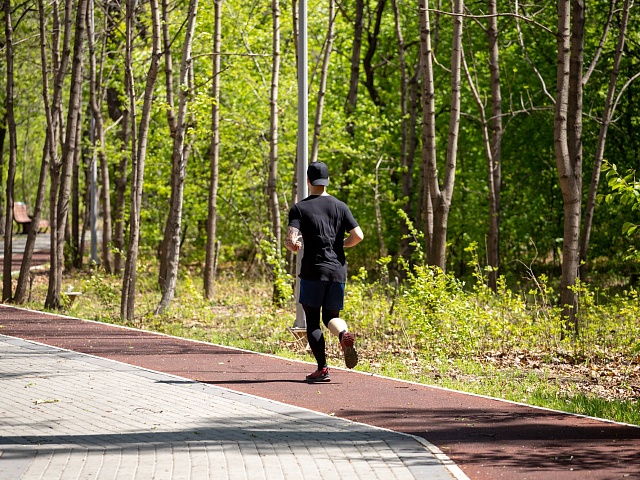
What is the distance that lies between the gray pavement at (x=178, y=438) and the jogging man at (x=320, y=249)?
1.19 m

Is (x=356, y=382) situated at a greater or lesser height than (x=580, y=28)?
lesser

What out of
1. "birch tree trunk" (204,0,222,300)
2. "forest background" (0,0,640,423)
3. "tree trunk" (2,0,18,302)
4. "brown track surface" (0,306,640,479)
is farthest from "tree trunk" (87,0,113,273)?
"brown track surface" (0,306,640,479)

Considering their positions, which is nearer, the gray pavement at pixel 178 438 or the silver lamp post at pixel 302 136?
the gray pavement at pixel 178 438

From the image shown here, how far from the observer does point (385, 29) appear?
33312mm

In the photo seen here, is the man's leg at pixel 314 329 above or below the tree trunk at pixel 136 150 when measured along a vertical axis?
below

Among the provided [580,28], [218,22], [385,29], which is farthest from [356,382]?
[385,29]

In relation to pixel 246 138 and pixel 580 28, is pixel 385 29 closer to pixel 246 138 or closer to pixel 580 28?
pixel 246 138

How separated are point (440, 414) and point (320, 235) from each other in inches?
89.6

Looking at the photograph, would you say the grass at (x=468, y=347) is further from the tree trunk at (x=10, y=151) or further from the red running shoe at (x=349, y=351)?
the tree trunk at (x=10, y=151)

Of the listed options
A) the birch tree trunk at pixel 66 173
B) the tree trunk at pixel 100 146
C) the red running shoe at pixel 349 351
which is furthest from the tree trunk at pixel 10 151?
the red running shoe at pixel 349 351

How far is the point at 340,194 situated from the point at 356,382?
64.1ft

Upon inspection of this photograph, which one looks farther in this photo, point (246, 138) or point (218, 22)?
point (246, 138)

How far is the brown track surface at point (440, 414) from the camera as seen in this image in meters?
7.00

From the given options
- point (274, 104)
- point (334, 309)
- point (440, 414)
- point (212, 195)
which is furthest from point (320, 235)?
point (212, 195)
